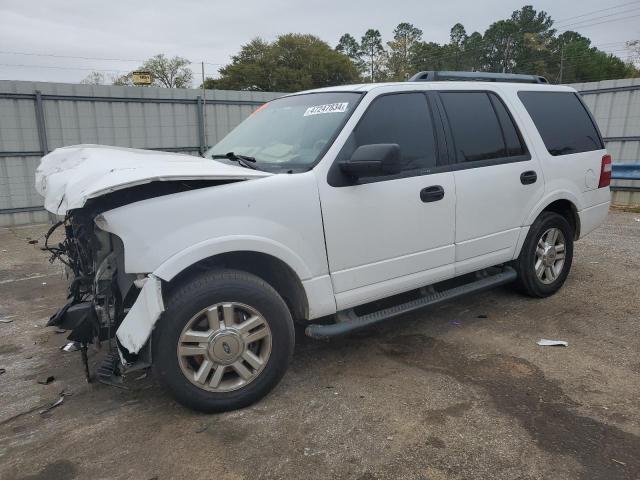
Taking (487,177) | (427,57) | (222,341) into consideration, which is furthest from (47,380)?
(427,57)

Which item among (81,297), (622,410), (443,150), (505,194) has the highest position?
(443,150)

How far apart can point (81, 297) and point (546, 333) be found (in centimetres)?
356

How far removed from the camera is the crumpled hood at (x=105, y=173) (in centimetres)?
266

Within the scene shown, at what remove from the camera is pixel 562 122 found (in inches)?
190

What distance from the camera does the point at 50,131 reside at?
10.1 metres

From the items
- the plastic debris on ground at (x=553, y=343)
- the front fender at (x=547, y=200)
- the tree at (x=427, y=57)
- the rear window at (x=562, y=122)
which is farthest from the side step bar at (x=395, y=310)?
the tree at (x=427, y=57)

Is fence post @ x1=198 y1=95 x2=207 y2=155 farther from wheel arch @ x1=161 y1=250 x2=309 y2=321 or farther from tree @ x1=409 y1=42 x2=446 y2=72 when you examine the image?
tree @ x1=409 y1=42 x2=446 y2=72

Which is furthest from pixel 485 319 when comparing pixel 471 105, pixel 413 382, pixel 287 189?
pixel 287 189

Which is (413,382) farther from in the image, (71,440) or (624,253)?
(624,253)

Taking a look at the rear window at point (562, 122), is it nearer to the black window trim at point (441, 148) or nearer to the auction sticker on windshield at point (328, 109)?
the black window trim at point (441, 148)

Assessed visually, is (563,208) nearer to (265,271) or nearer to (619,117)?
(265,271)

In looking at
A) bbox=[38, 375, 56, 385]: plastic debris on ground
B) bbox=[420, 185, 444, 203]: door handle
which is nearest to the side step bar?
bbox=[420, 185, 444, 203]: door handle

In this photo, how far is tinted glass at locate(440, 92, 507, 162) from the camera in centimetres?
401

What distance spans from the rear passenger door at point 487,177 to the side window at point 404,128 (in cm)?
22
